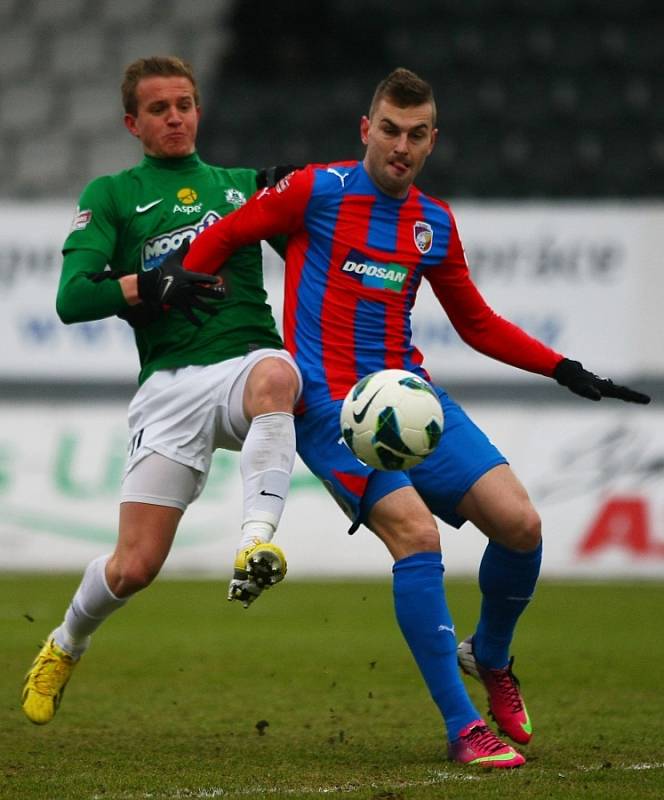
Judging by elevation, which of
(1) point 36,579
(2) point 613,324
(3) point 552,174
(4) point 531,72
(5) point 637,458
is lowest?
(1) point 36,579

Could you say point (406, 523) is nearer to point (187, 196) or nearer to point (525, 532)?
point (525, 532)

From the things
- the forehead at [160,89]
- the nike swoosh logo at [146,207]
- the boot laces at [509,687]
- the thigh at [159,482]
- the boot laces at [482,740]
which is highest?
the forehead at [160,89]

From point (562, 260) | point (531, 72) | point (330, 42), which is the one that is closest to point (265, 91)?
point (330, 42)

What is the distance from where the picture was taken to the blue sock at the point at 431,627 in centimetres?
475

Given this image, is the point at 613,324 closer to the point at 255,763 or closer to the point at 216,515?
the point at 216,515

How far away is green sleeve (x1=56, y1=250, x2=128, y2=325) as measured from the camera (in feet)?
16.4

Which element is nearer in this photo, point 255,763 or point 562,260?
point 255,763

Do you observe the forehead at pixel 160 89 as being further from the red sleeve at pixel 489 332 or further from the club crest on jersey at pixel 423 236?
the red sleeve at pixel 489 332

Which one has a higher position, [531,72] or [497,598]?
[531,72]

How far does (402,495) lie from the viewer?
4.83m

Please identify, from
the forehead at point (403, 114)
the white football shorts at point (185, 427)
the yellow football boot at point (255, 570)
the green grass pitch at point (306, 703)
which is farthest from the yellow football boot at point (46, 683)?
the forehead at point (403, 114)

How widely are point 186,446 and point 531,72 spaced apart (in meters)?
10.0

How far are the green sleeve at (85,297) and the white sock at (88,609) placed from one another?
93 centimetres

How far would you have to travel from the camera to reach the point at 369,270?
16.7 feet
